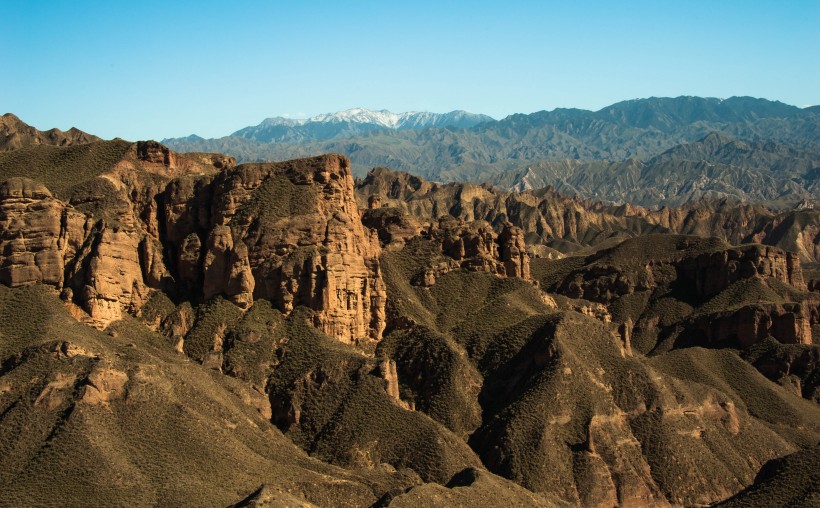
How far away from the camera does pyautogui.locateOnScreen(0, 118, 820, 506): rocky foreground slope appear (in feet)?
269

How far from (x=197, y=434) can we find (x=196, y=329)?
28.6 meters

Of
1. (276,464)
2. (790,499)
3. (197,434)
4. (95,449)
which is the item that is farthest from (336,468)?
(790,499)

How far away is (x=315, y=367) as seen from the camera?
107 metres

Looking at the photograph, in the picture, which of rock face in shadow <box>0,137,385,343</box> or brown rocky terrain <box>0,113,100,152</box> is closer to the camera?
rock face in shadow <box>0,137,385,343</box>

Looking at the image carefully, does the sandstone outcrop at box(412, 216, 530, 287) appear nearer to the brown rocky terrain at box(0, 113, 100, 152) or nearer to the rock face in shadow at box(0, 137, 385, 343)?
the rock face in shadow at box(0, 137, 385, 343)

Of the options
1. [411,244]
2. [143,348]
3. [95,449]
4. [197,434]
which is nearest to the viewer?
[95,449]

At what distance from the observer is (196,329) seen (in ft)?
365

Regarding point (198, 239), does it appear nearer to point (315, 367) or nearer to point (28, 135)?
point (315, 367)

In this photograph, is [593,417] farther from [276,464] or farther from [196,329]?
[196,329]

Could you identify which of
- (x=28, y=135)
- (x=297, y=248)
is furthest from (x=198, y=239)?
(x=28, y=135)

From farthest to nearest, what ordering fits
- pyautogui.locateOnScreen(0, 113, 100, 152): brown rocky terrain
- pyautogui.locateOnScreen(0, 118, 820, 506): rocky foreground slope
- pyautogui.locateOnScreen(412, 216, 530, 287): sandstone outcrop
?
pyautogui.locateOnScreen(0, 113, 100, 152): brown rocky terrain, pyautogui.locateOnScreen(412, 216, 530, 287): sandstone outcrop, pyautogui.locateOnScreen(0, 118, 820, 506): rocky foreground slope

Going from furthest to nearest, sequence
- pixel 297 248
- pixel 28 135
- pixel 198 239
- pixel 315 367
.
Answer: pixel 28 135, pixel 198 239, pixel 297 248, pixel 315 367

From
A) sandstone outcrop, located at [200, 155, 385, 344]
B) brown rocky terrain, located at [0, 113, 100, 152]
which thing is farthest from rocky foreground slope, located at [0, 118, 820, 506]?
brown rocky terrain, located at [0, 113, 100, 152]

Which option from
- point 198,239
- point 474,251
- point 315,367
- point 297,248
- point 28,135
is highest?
point 28,135
